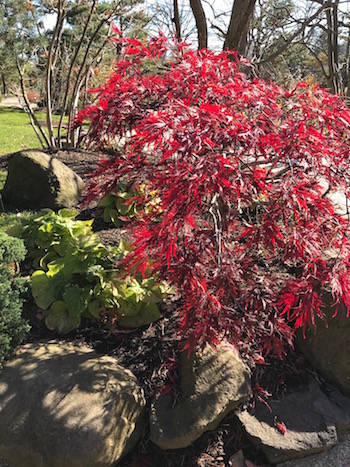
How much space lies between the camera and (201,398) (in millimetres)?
2312

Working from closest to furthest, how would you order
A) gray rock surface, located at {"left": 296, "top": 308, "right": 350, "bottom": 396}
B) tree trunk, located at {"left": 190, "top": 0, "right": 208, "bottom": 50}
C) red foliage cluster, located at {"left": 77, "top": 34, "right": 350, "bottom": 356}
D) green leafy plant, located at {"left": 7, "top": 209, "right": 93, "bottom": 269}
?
red foliage cluster, located at {"left": 77, "top": 34, "right": 350, "bottom": 356} < gray rock surface, located at {"left": 296, "top": 308, "right": 350, "bottom": 396} < green leafy plant, located at {"left": 7, "top": 209, "right": 93, "bottom": 269} < tree trunk, located at {"left": 190, "top": 0, "right": 208, "bottom": 50}

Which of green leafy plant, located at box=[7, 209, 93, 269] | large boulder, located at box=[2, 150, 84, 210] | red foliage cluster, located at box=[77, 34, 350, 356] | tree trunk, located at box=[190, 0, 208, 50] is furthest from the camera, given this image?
tree trunk, located at box=[190, 0, 208, 50]

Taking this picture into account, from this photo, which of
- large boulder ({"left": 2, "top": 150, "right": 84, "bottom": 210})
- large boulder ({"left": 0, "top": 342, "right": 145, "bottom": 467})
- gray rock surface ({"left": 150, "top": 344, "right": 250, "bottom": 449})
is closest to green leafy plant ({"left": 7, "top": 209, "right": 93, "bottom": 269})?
large boulder ({"left": 0, "top": 342, "right": 145, "bottom": 467})

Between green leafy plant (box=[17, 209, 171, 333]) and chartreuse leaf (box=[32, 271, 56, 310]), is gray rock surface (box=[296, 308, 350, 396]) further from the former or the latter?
chartreuse leaf (box=[32, 271, 56, 310])

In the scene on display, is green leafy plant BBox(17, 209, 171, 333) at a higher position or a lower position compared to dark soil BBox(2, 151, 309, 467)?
higher

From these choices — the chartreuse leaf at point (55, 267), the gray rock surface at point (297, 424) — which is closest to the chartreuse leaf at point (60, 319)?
the chartreuse leaf at point (55, 267)

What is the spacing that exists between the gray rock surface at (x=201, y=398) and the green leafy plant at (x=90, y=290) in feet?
1.85

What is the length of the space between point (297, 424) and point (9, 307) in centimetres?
192

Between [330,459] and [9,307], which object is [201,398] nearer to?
[330,459]

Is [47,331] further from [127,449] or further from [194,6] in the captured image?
[194,6]

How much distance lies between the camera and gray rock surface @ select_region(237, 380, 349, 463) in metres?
2.34

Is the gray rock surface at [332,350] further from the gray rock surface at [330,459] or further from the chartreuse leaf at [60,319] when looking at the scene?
the chartreuse leaf at [60,319]

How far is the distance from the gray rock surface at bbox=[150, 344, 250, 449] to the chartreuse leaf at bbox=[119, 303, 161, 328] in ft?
1.50

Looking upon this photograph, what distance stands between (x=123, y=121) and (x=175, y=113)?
0.60 m
